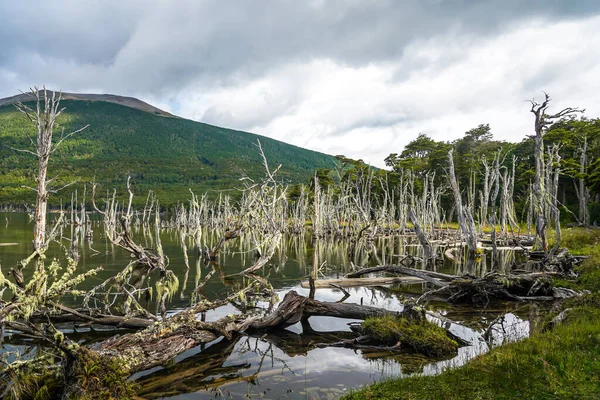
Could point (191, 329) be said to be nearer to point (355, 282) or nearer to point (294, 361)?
point (294, 361)

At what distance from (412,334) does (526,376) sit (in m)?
3.08

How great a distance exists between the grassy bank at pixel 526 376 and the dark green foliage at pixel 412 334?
1.43 m

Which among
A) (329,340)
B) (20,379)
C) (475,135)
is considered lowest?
(329,340)

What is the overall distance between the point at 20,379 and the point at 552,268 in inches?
777

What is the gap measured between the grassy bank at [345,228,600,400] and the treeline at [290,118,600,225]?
34.1 meters

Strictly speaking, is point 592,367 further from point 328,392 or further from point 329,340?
point 329,340

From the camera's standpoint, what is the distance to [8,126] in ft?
629

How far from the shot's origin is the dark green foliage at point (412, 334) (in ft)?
28.2

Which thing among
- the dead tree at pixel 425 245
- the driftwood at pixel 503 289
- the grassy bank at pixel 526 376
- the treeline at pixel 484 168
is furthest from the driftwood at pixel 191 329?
the treeline at pixel 484 168

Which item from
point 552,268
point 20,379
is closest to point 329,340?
point 20,379

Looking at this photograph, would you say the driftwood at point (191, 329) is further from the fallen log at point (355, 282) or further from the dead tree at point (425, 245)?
the dead tree at point (425, 245)

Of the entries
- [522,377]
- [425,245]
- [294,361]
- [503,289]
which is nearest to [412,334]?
[294,361]

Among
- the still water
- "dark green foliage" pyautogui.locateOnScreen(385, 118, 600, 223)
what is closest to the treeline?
"dark green foliage" pyautogui.locateOnScreen(385, 118, 600, 223)

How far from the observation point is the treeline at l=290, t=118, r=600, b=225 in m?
42.1
